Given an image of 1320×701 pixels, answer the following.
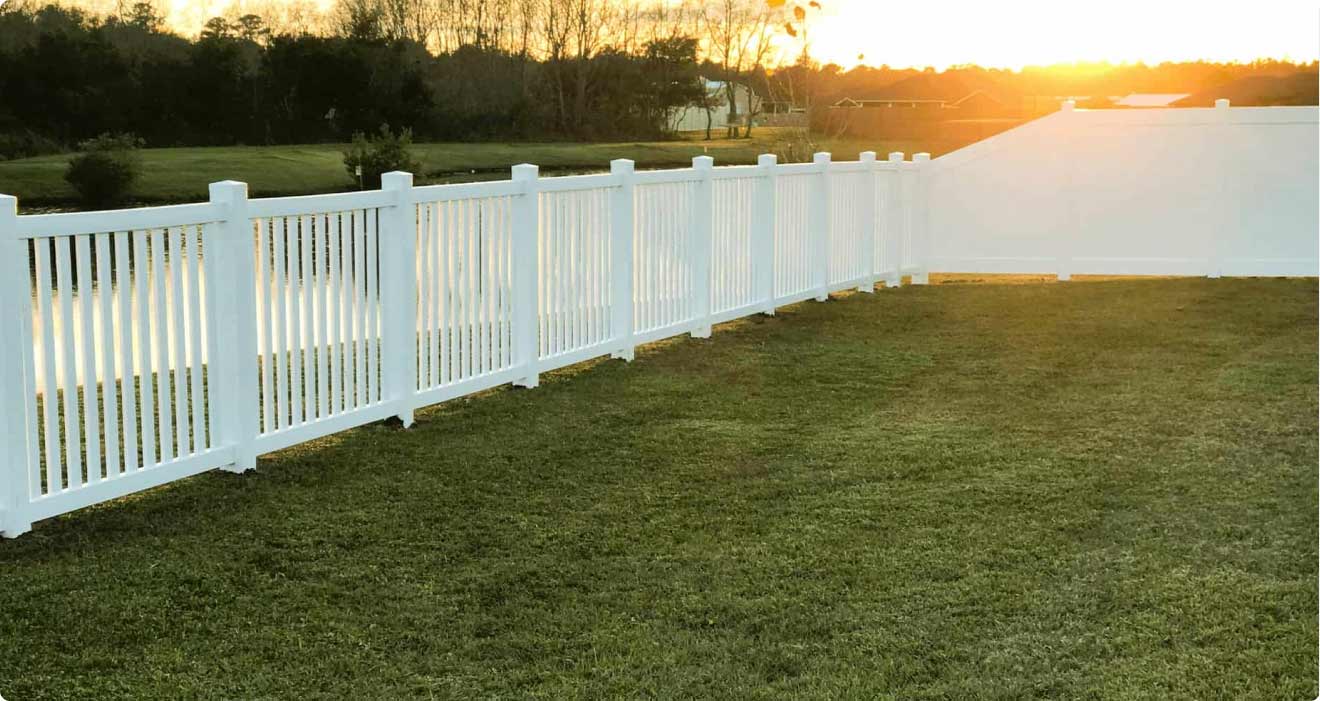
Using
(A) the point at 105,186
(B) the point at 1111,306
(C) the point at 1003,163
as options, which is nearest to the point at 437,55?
(A) the point at 105,186

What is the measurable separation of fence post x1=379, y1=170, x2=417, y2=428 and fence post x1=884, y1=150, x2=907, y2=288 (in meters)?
7.00

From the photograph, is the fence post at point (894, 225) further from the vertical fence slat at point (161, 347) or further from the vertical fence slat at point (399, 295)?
the vertical fence slat at point (161, 347)

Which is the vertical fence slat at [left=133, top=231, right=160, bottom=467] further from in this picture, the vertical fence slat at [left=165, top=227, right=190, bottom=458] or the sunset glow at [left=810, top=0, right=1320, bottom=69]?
the sunset glow at [left=810, top=0, right=1320, bottom=69]

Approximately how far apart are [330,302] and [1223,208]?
10.3m

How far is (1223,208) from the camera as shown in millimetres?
13484

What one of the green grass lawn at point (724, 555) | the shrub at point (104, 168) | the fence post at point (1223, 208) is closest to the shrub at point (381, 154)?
the shrub at point (104, 168)

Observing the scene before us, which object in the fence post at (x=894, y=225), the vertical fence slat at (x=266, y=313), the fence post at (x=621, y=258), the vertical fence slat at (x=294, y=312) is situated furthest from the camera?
the fence post at (x=894, y=225)

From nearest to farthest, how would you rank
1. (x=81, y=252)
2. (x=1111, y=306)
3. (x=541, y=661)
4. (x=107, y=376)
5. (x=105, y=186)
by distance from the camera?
1. (x=541, y=661)
2. (x=81, y=252)
3. (x=107, y=376)
4. (x=1111, y=306)
5. (x=105, y=186)

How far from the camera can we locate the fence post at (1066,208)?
13.8 metres

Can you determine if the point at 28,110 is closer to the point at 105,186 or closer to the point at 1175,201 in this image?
the point at 105,186

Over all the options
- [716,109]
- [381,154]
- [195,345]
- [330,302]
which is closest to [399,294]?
[330,302]

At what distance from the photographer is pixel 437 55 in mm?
25016

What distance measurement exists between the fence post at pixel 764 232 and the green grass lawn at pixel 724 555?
2567mm

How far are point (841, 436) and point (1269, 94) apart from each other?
18573 millimetres
